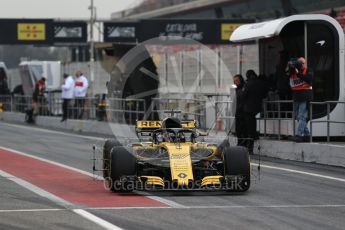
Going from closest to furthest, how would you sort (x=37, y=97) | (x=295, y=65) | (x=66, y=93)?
(x=295, y=65)
(x=66, y=93)
(x=37, y=97)

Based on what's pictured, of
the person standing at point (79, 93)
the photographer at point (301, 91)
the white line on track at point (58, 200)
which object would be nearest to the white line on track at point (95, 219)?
the white line on track at point (58, 200)

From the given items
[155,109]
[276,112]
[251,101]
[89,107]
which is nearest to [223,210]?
[251,101]

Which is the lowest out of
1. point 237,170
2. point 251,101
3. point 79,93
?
point 237,170

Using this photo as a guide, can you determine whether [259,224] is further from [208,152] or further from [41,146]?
[41,146]

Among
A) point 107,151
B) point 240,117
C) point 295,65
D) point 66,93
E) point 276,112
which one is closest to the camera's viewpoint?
point 107,151

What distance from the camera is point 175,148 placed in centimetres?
1359

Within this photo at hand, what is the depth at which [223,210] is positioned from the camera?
1189 centimetres

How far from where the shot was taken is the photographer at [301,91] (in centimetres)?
2047

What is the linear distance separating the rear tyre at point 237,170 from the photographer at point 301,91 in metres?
7.10

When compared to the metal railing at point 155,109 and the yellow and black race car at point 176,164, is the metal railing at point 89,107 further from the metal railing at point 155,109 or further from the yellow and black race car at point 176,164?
the yellow and black race car at point 176,164

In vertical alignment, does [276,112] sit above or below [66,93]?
below

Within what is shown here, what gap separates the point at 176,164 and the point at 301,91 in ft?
25.6

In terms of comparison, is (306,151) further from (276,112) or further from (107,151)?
(107,151)

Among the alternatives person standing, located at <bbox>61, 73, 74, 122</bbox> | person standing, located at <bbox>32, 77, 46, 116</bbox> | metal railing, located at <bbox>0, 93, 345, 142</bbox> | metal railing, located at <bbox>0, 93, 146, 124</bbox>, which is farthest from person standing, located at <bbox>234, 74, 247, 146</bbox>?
person standing, located at <bbox>32, 77, 46, 116</bbox>
